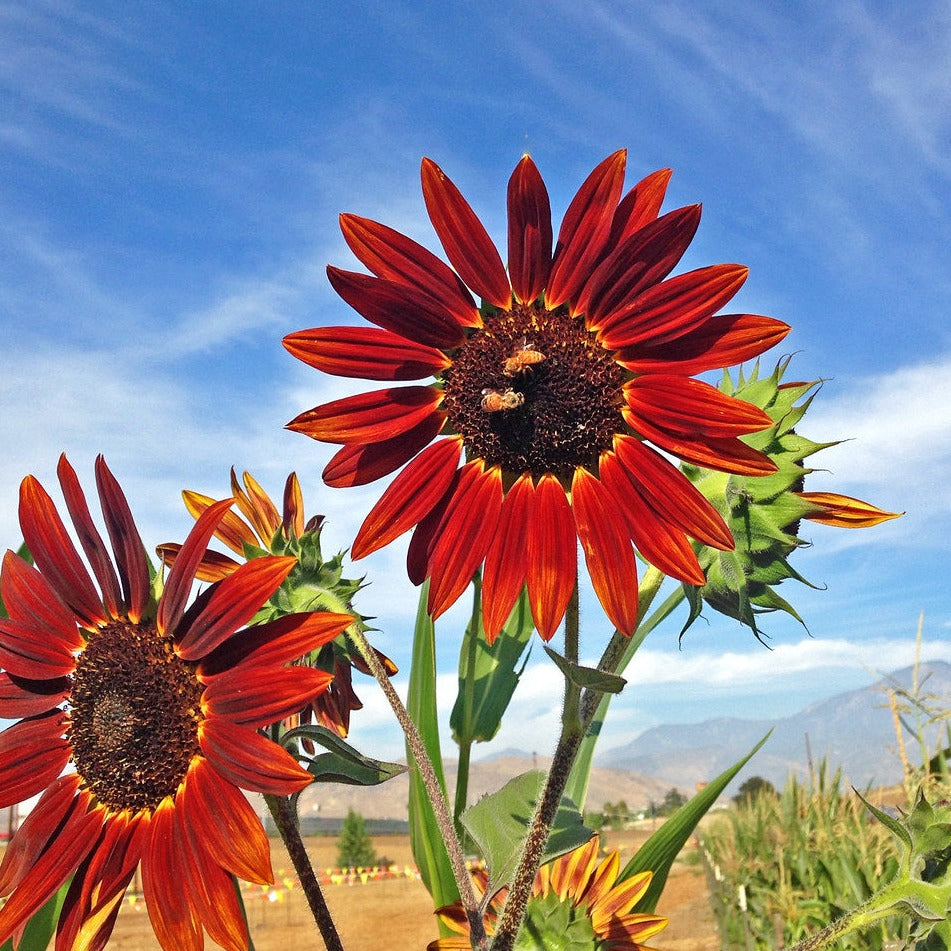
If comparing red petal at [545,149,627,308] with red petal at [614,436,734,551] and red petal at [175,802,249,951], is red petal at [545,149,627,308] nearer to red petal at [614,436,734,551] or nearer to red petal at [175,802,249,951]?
red petal at [614,436,734,551]

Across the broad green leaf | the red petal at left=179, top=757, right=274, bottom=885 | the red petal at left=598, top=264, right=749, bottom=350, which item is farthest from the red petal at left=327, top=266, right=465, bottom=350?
the broad green leaf

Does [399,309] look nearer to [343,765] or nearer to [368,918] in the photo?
[343,765]

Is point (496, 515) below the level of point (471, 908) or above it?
above

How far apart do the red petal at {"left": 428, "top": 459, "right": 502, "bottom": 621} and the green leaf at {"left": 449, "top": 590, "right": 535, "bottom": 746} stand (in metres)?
0.70

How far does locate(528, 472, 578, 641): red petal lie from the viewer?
1309 mm

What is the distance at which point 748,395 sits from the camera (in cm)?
151

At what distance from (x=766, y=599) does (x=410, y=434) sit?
54 cm

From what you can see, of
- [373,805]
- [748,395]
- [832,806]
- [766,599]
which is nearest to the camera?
[766,599]

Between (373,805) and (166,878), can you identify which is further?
(373,805)

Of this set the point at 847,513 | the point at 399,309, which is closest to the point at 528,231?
the point at 399,309

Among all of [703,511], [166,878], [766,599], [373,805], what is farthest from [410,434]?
[373,805]

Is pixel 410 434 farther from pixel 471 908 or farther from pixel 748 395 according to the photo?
pixel 471 908

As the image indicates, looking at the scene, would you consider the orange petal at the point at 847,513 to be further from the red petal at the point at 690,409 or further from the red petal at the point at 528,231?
the red petal at the point at 528,231

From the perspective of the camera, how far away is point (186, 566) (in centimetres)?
137
